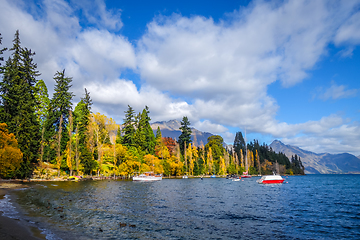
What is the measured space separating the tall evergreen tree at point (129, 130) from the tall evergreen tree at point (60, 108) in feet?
95.0

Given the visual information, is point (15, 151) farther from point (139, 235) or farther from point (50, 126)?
point (139, 235)

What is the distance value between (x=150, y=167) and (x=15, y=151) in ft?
177

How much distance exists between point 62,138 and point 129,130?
3471 centimetres

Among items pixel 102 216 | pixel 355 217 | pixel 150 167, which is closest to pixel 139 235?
pixel 102 216

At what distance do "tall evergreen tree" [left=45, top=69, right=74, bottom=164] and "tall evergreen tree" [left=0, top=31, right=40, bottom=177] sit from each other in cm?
1016

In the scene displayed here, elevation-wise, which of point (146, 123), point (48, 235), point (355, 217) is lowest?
point (355, 217)

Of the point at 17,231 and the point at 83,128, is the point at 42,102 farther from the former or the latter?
the point at 17,231

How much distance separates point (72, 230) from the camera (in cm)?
1352

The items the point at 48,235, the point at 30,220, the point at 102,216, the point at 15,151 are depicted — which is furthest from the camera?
the point at 15,151

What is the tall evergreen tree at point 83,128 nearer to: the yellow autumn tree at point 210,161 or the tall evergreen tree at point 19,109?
the tall evergreen tree at point 19,109

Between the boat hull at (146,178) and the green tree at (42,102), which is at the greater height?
the green tree at (42,102)

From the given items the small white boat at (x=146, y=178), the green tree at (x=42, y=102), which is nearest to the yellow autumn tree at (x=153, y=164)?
the small white boat at (x=146, y=178)

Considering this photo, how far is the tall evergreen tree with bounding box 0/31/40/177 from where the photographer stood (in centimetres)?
4781

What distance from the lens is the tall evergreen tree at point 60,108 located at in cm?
6612
